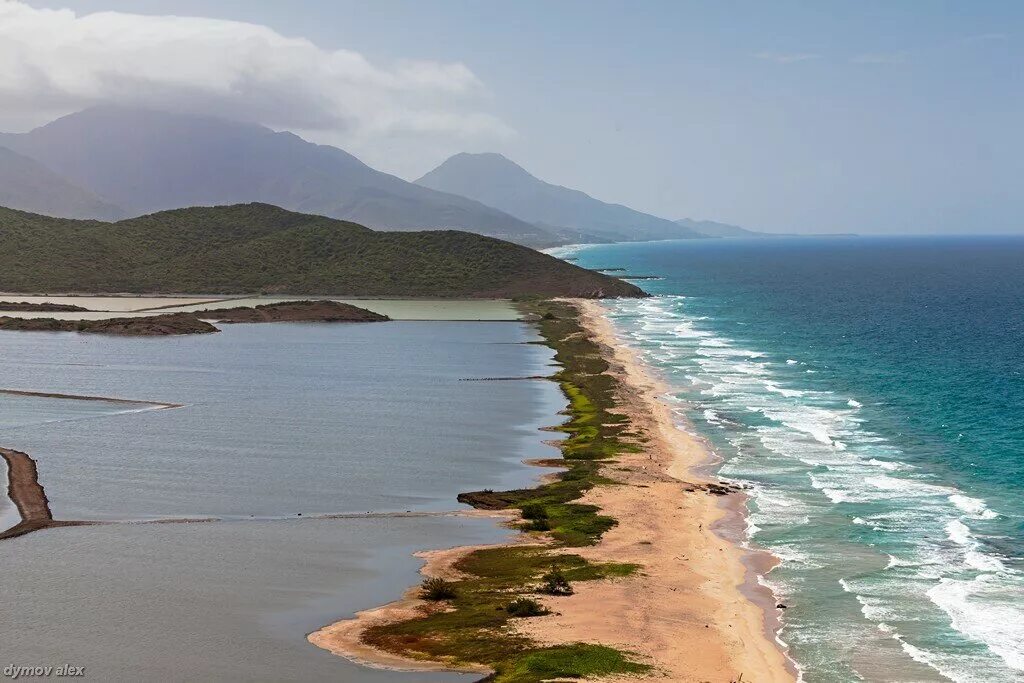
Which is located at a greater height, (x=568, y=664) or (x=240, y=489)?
(x=240, y=489)

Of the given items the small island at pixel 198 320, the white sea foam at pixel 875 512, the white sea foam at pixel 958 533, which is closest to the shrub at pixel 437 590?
the white sea foam at pixel 875 512

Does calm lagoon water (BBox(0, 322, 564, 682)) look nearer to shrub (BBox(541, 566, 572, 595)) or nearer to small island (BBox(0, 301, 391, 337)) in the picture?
shrub (BBox(541, 566, 572, 595))

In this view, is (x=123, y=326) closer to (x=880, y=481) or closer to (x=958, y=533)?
(x=880, y=481)

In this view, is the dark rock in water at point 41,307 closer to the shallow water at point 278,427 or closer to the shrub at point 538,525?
the shallow water at point 278,427

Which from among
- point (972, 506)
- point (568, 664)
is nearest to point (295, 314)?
point (972, 506)

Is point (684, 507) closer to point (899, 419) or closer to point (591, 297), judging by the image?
point (899, 419)

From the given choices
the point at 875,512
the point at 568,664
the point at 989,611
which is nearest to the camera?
the point at 568,664

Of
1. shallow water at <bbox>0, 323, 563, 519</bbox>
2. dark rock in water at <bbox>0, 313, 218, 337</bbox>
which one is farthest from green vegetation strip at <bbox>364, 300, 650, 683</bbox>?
dark rock in water at <bbox>0, 313, 218, 337</bbox>
